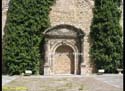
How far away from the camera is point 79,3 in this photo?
77.4 feet

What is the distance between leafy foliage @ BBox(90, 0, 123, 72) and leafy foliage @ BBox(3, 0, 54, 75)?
140 inches

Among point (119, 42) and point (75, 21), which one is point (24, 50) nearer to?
point (75, 21)

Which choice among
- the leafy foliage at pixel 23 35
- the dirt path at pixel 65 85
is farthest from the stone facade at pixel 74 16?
A: the dirt path at pixel 65 85

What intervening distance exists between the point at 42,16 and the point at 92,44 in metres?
3.91

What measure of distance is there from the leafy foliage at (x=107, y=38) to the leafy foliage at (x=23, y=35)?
3.55 m

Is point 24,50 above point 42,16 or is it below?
below

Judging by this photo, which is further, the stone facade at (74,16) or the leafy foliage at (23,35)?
the stone facade at (74,16)

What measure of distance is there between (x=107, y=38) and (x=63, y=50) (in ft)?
10.2

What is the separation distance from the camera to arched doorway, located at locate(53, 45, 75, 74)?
76.7ft

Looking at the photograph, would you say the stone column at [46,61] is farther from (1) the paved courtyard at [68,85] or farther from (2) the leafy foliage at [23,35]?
(1) the paved courtyard at [68,85]

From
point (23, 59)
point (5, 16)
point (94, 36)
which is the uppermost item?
point (5, 16)

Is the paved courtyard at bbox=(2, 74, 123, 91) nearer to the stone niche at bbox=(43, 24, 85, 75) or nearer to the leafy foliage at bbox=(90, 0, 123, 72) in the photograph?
the leafy foliage at bbox=(90, 0, 123, 72)

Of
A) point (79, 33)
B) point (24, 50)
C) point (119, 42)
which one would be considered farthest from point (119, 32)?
point (24, 50)

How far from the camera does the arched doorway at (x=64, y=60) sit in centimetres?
2338
